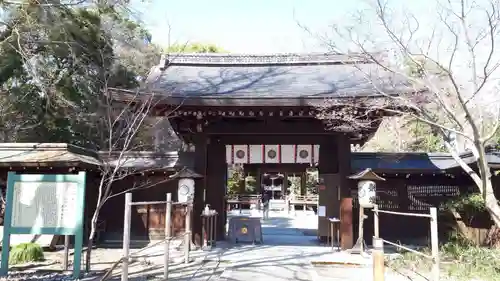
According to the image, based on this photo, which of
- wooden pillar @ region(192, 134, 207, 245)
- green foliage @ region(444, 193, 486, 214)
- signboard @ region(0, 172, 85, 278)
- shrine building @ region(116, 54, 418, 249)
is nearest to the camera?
signboard @ region(0, 172, 85, 278)

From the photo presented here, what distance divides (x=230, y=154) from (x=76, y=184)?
15.6ft

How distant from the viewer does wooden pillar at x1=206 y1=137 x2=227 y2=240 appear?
36.4 feet

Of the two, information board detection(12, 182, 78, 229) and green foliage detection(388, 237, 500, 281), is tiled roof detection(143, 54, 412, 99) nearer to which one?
information board detection(12, 182, 78, 229)

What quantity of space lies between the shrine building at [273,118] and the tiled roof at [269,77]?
28 mm

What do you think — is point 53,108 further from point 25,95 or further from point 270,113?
point 270,113

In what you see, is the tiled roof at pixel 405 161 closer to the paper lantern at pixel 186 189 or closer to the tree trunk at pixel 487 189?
the tree trunk at pixel 487 189

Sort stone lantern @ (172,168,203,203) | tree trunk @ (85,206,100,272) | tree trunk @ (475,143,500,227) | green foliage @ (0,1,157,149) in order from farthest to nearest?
green foliage @ (0,1,157,149) → stone lantern @ (172,168,203,203) → tree trunk @ (475,143,500,227) → tree trunk @ (85,206,100,272)

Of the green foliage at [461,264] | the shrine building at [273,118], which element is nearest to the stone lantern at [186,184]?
the shrine building at [273,118]

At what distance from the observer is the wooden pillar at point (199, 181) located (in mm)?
10188

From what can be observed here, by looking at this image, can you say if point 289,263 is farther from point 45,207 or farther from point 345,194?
point 45,207

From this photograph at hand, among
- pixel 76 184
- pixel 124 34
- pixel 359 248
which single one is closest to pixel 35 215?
pixel 76 184

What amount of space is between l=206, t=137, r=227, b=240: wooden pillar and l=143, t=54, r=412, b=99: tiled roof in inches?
68.6

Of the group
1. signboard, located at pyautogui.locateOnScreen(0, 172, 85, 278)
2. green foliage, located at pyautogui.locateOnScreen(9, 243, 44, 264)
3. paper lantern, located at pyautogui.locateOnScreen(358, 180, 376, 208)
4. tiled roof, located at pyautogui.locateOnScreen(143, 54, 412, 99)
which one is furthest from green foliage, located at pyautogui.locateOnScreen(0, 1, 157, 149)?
paper lantern, located at pyautogui.locateOnScreen(358, 180, 376, 208)

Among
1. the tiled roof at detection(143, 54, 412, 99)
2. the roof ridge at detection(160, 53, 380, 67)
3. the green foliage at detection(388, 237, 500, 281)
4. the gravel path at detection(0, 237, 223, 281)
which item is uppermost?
the roof ridge at detection(160, 53, 380, 67)
